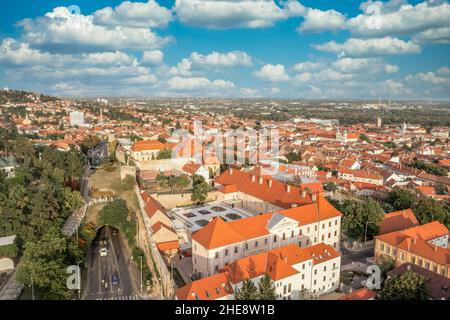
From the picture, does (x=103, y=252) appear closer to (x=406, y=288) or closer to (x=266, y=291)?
(x=266, y=291)

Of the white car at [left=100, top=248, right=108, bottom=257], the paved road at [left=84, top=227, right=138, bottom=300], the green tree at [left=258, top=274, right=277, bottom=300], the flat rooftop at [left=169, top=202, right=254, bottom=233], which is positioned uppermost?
the green tree at [left=258, top=274, right=277, bottom=300]

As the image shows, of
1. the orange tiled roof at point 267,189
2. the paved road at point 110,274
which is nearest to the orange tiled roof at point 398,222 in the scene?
the orange tiled roof at point 267,189

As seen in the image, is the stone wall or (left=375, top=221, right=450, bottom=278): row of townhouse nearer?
(left=375, top=221, right=450, bottom=278): row of townhouse

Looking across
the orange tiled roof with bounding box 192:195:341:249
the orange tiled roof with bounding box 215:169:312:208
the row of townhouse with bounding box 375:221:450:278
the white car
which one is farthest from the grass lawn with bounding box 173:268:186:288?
the row of townhouse with bounding box 375:221:450:278

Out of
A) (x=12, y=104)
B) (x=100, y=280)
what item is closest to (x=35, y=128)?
(x=12, y=104)

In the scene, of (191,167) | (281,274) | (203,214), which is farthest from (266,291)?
(191,167)

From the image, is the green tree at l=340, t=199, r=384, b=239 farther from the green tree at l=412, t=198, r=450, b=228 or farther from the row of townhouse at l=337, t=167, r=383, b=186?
the row of townhouse at l=337, t=167, r=383, b=186
